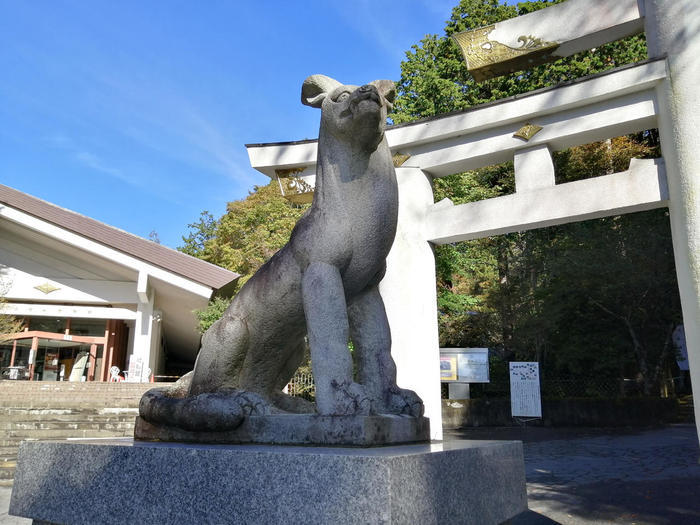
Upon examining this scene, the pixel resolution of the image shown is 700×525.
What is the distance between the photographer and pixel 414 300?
6629mm

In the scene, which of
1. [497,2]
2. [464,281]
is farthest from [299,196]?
[497,2]

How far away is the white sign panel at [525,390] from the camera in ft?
42.6

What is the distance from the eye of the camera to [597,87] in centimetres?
588

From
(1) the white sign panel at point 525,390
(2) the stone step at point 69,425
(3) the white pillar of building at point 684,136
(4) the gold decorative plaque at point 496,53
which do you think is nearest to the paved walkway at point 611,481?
(3) the white pillar of building at point 684,136

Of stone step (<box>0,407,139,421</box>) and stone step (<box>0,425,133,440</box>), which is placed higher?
stone step (<box>0,407,139,421</box>)

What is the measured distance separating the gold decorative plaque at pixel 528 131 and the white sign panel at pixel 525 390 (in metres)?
7.95

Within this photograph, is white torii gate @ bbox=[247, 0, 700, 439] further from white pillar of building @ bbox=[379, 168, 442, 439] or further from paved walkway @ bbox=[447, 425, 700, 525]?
paved walkway @ bbox=[447, 425, 700, 525]

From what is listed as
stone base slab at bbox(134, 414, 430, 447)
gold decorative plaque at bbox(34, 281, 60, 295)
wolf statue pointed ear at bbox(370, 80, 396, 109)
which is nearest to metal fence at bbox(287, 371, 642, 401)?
gold decorative plaque at bbox(34, 281, 60, 295)

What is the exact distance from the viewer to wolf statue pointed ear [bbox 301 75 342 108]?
2.90 m

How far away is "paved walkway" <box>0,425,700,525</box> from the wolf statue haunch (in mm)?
2411

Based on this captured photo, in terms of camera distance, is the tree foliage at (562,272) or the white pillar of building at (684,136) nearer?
the white pillar of building at (684,136)

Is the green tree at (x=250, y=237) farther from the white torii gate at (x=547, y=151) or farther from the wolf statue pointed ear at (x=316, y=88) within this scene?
the wolf statue pointed ear at (x=316, y=88)

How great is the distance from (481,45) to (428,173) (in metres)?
1.71

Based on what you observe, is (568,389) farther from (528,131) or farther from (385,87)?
(385,87)
